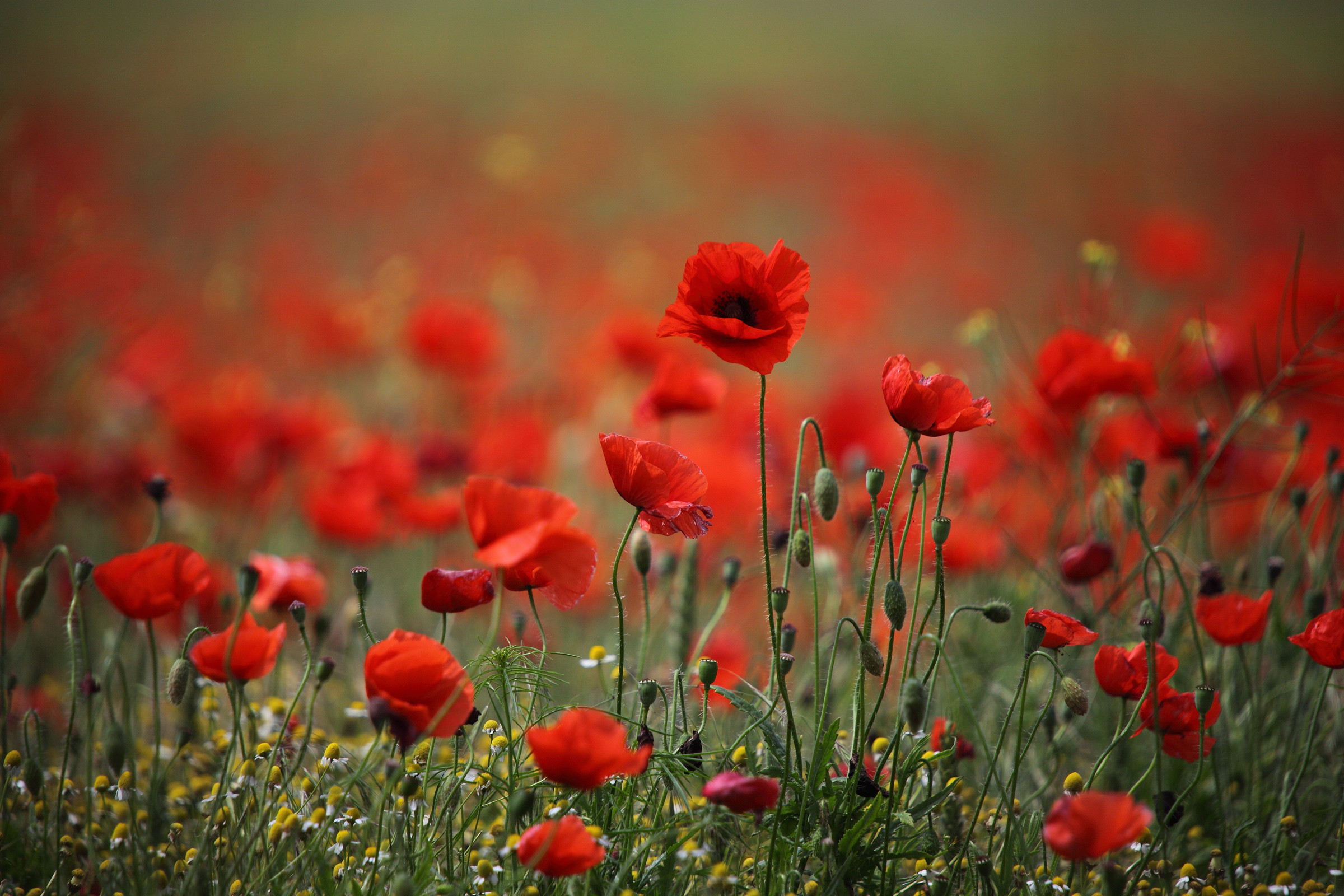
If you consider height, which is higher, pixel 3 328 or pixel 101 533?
pixel 3 328

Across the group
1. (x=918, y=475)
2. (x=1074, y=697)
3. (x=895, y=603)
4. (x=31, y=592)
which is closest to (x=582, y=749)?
(x=895, y=603)

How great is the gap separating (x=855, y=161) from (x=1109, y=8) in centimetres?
418

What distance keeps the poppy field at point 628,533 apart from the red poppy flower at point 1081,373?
0.04 feet

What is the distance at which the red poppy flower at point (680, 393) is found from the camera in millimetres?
1661

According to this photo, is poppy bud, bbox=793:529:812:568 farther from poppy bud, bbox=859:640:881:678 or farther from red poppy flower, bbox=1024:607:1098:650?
red poppy flower, bbox=1024:607:1098:650

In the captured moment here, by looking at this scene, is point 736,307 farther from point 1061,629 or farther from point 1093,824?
point 1093,824

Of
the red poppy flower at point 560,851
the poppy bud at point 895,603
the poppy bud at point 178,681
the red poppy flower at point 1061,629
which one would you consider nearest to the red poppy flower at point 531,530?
the red poppy flower at point 560,851

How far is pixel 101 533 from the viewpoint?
9.30 feet

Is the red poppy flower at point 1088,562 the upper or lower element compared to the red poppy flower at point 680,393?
lower

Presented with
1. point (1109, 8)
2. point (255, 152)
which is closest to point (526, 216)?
point (255, 152)

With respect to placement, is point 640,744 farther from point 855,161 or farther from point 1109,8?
point 1109,8

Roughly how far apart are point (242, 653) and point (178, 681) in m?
0.11

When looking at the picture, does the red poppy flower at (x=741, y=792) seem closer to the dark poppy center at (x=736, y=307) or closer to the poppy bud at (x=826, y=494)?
the poppy bud at (x=826, y=494)

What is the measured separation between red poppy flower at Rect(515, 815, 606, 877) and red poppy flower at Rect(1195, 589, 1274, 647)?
3.17 ft
